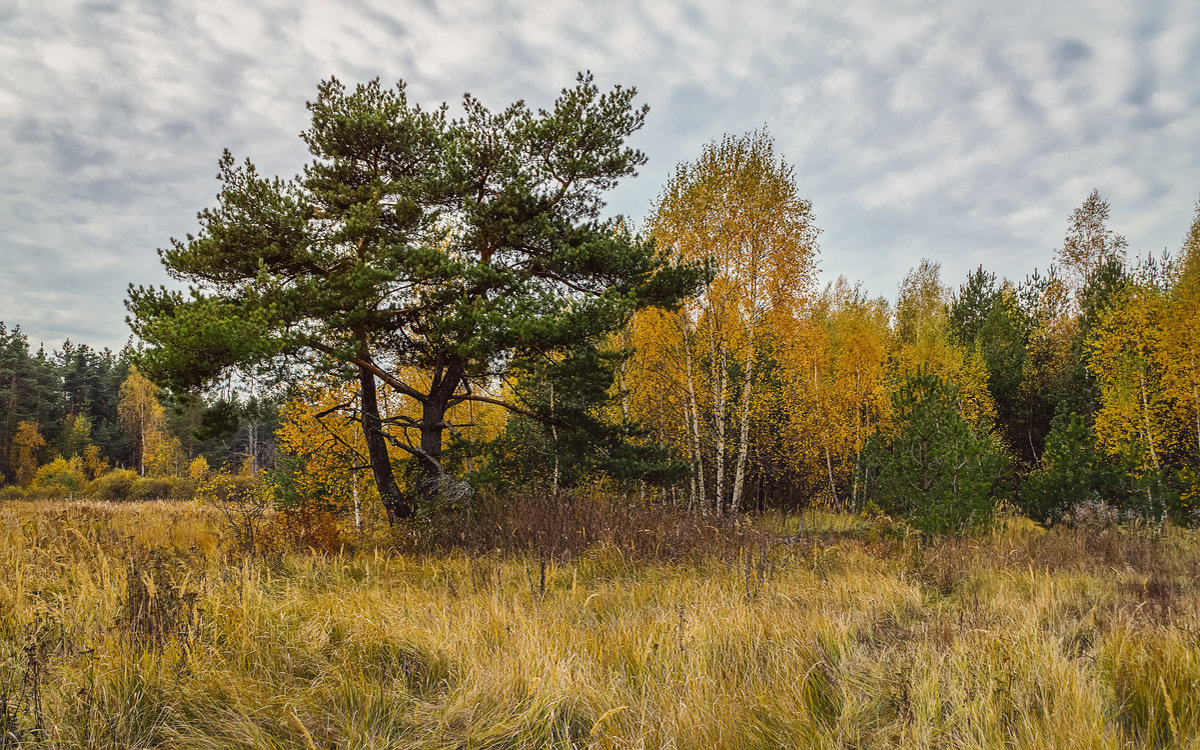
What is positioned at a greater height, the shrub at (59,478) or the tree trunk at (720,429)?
the tree trunk at (720,429)

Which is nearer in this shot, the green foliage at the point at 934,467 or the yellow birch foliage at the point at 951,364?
the green foliage at the point at 934,467

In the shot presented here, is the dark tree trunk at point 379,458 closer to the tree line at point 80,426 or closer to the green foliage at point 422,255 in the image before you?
the green foliage at point 422,255

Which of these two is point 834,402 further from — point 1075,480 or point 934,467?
point 934,467

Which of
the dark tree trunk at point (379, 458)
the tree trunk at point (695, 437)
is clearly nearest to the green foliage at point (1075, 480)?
the tree trunk at point (695, 437)

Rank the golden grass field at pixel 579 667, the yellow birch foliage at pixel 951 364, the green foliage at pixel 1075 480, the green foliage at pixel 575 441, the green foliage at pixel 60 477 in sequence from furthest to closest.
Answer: the green foliage at pixel 60 477 → the yellow birch foliage at pixel 951 364 → the green foliage at pixel 1075 480 → the green foliage at pixel 575 441 → the golden grass field at pixel 579 667

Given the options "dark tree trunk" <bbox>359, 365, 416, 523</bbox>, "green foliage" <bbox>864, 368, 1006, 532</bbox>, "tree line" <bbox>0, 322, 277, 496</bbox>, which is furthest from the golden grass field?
"tree line" <bbox>0, 322, 277, 496</bbox>

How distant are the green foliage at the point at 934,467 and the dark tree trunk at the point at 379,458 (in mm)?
7970

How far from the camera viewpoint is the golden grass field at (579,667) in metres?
2.27

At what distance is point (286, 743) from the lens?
2.26m

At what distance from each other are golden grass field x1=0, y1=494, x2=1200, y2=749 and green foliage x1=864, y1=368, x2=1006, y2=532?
3230mm

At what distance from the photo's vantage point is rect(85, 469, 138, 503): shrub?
3284 centimetres

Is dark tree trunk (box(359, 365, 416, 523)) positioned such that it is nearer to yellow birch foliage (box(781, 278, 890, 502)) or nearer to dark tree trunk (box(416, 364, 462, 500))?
dark tree trunk (box(416, 364, 462, 500))

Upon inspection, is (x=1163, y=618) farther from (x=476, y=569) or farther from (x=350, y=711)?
(x=476, y=569)

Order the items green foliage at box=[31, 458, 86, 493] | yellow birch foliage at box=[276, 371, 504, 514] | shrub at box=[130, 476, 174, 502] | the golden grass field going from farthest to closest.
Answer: shrub at box=[130, 476, 174, 502], green foliage at box=[31, 458, 86, 493], yellow birch foliage at box=[276, 371, 504, 514], the golden grass field
